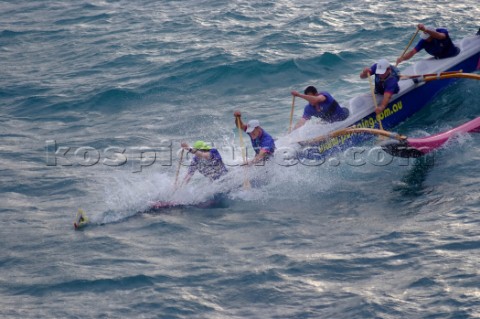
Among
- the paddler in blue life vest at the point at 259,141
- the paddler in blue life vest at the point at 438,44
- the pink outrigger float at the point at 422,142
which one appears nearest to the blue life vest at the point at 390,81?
the pink outrigger float at the point at 422,142

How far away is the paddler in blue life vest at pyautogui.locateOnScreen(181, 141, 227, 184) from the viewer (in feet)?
40.8

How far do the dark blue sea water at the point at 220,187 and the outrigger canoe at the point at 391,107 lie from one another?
11.6 inches

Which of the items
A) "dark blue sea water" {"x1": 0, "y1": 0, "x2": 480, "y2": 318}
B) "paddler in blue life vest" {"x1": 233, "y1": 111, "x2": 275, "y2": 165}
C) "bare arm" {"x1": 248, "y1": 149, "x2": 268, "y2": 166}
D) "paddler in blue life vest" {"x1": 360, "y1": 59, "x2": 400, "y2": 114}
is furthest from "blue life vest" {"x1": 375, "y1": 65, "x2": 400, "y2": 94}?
"bare arm" {"x1": 248, "y1": 149, "x2": 268, "y2": 166}

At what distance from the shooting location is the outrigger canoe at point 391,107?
43.4 ft

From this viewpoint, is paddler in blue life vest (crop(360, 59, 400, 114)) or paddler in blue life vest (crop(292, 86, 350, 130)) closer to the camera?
paddler in blue life vest (crop(292, 86, 350, 130))

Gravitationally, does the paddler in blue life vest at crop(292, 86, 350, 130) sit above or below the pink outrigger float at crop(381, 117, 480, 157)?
above

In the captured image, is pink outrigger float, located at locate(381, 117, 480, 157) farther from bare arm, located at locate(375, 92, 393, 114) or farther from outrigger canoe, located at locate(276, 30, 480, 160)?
outrigger canoe, located at locate(276, 30, 480, 160)

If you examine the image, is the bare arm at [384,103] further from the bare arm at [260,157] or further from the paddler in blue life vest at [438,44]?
the bare arm at [260,157]

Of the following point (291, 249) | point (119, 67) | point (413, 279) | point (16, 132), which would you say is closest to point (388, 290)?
point (413, 279)

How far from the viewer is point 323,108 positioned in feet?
44.0

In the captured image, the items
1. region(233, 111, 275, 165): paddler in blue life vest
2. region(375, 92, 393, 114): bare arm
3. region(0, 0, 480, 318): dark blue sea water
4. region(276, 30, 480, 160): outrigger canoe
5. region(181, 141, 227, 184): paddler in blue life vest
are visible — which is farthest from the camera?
region(375, 92, 393, 114): bare arm

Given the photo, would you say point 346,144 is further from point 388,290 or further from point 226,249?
point 388,290

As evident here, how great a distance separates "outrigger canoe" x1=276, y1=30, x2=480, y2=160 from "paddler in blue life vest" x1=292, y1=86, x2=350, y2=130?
0.45ft

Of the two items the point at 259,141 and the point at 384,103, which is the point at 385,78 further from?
the point at 259,141
